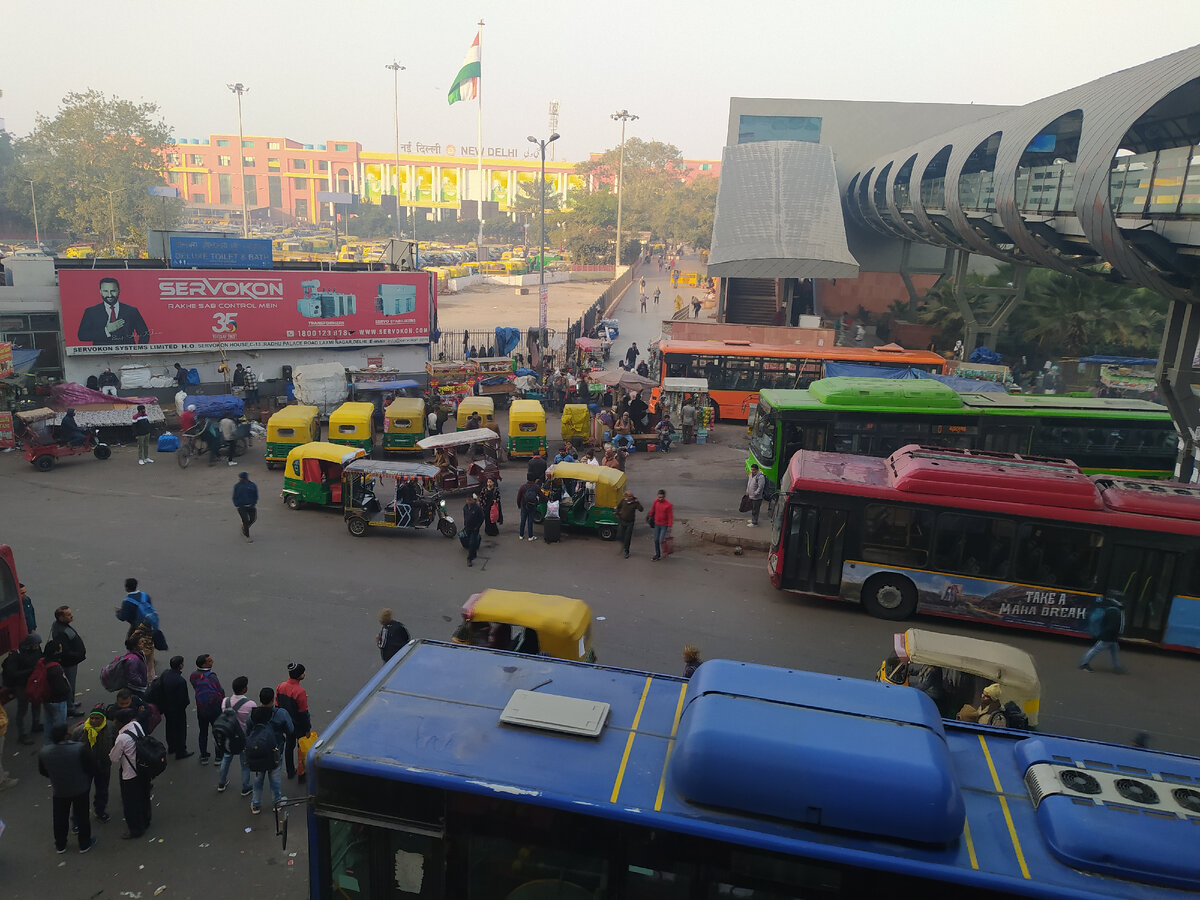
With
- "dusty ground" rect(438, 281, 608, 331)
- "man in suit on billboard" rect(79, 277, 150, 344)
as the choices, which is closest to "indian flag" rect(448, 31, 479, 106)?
"dusty ground" rect(438, 281, 608, 331)

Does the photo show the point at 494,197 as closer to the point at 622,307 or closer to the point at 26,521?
the point at 622,307

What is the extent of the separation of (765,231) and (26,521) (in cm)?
3297

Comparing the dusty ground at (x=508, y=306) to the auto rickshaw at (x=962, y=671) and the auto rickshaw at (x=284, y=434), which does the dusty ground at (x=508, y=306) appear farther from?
the auto rickshaw at (x=962, y=671)

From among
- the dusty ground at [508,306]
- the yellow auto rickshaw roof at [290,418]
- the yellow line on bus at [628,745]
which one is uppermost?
the dusty ground at [508,306]

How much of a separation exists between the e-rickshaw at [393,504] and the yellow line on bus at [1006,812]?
40.7 feet

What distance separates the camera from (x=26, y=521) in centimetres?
1684

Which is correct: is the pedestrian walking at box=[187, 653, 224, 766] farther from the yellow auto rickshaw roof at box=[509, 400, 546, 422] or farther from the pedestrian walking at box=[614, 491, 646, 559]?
the yellow auto rickshaw roof at box=[509, 400, 546, 422]

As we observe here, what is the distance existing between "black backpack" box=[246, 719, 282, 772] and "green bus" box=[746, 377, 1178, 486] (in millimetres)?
13331

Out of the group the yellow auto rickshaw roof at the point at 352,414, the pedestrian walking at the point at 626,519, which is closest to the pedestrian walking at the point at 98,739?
the pedestrian walking at the point at 626,519

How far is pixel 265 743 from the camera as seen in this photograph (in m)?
7.77

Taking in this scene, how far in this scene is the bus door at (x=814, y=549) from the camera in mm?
13438

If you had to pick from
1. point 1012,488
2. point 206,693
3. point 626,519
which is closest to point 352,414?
point 626,519

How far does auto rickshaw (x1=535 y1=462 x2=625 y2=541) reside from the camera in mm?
16922

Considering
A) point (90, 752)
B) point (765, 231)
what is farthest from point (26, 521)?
point (765, 231)
